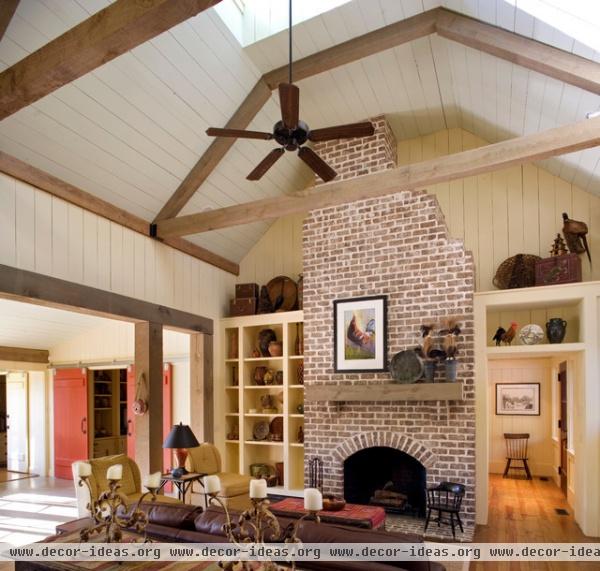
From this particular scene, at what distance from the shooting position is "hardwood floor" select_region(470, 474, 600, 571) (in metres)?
4.62

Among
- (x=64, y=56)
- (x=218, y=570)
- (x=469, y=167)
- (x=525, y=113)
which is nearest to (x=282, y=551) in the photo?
(x=218, y=570)

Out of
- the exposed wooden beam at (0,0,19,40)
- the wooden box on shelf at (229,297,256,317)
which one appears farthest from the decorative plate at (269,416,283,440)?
the exposed wooden beam at (0,0,19,40)

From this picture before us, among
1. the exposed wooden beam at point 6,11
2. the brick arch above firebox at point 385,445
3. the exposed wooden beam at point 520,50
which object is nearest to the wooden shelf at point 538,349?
the brick arch above firebox at point 385,445

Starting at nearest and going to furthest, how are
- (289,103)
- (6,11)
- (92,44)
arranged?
(92,44) < (289,103) < (6,11)

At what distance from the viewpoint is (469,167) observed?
4.75 metres

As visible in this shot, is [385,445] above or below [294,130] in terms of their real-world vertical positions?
below

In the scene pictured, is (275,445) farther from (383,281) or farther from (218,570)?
(218,570)

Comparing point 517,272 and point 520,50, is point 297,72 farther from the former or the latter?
point 517,272

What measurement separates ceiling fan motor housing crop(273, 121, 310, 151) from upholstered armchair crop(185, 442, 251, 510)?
3.79 meters

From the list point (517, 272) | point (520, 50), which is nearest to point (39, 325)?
point (517, 272)

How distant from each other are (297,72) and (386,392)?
3759 mm

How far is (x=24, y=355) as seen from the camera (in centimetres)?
937

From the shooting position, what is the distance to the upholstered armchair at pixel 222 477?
19.3ft

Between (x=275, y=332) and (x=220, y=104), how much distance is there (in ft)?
11.6
